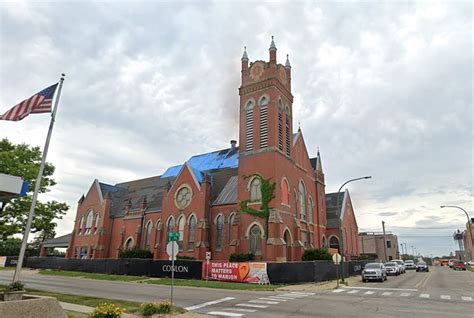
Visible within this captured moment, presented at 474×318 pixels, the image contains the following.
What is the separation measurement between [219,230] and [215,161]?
13.6 meters

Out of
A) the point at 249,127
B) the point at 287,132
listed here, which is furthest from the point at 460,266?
the point at 249,127

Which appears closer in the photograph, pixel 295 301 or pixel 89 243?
pixel 295 301

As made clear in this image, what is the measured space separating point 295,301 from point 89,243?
41.9 m

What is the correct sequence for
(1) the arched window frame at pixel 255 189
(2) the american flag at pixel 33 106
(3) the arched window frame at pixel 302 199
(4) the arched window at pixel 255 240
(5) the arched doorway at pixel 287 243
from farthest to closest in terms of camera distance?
(3) the arched window frame at pixel 302 199 < (1) the arched window frame at pixel 255 189 < (5) the arched doorway at pixel 287 243 < (4) the arched window at pixel 255 240 < (2) the american flag at pixel 33 106

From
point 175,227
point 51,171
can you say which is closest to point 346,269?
point 175,227

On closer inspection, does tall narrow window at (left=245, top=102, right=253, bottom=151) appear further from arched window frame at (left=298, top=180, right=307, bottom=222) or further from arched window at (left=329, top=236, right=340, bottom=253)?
arched window at (left=329, top=236, right=340, bottom=253)

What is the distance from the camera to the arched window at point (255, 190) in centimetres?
3469

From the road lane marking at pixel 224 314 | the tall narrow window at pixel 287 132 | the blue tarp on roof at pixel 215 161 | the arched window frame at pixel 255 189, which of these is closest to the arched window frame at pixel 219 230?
the arched window frame at pixel 255 189

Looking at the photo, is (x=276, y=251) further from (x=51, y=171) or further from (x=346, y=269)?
(x=51, y=171)

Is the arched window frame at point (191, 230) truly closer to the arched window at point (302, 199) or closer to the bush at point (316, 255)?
the arched window at point (302, 199)

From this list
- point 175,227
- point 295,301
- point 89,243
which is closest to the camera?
point 295,301

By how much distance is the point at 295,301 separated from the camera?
685 inches

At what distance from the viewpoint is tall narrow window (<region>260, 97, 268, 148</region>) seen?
36281 mm

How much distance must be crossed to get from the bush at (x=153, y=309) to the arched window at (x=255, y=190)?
73.7ft
